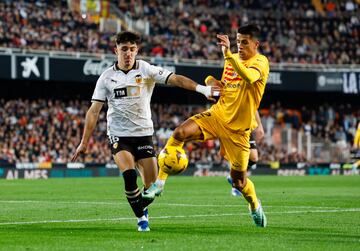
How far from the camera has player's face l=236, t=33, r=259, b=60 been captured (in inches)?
525

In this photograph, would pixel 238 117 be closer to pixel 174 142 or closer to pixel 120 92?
pixel 174 142

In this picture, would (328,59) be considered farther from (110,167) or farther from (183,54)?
(110,167)

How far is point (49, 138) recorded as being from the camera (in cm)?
3991

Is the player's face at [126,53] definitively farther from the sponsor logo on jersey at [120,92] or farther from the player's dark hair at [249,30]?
the player's dark hair at [249,30]

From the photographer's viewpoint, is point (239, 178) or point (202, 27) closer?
point (239, 178)

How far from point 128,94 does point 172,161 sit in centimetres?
108

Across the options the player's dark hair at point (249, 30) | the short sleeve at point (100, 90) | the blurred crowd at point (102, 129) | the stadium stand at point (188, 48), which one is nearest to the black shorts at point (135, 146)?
the short sleeve at point (100, 90)

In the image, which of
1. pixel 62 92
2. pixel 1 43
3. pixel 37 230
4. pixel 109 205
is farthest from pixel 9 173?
pixel 37 230

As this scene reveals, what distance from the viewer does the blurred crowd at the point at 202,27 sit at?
4147 cm

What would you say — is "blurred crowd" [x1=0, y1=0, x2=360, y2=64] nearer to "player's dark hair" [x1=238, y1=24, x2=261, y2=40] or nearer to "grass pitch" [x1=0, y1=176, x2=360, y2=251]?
"grass pitch" [x1=0, y1=176, x2=360, y2=251]

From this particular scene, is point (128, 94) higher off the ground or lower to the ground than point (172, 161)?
higher

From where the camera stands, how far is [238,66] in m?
12.5

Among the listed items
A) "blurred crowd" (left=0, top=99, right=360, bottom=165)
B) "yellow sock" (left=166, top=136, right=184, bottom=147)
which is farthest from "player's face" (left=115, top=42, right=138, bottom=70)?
"blurred crowd" (left=0, top=99, right=360, bottom=165)

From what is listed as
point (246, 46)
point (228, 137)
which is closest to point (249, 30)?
point (246, 46)
